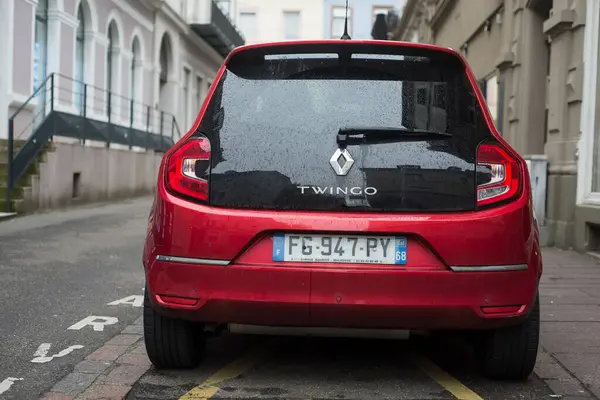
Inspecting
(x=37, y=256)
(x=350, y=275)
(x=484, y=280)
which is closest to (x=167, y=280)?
(x=350, y=275)

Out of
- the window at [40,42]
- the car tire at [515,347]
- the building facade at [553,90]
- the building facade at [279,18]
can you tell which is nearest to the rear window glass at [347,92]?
the car tire at [515,347]

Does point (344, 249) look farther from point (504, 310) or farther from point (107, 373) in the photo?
point (107, 373)

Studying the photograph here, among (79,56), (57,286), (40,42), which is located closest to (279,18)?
(79,56)

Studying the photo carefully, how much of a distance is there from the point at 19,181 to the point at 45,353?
8.98m

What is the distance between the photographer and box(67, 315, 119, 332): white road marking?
197 inches

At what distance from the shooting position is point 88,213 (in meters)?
13.7

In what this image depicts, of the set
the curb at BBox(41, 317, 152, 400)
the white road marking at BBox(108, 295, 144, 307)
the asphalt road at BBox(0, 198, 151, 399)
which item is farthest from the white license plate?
the white road marking at BBox(108, 295, 144, 307)

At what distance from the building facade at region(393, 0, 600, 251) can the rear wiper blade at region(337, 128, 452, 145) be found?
18.5 ft

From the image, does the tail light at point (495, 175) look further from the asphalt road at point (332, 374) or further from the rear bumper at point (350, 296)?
the asphalt road at point (332, 374)

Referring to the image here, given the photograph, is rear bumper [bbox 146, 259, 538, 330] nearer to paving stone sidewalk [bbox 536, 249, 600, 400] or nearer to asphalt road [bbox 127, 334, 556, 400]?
asphalt road [bbox 127, 334, 556, 400]

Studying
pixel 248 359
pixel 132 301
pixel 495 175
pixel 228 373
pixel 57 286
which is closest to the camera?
pixel 495 175

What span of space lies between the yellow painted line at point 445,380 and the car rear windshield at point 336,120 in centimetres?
95

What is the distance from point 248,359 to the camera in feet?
14.0

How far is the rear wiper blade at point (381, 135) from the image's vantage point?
3439mm
